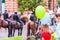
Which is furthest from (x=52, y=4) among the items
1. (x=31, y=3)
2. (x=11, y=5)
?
(x=31, y=3)

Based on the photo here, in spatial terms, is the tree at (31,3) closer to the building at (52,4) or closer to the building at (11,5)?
the building at (11,5)

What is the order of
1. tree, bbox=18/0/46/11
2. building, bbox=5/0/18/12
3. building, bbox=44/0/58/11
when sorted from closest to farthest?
tree, bbox=18/0/46/11 < building, bbox=5/0/18/12 < building, bbox=44/0/58/11

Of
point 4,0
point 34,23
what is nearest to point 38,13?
point 34,23

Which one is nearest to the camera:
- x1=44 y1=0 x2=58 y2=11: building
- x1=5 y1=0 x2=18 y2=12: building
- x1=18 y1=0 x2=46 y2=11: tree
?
x1=18 y1=0 x2=46 y2=11: tree

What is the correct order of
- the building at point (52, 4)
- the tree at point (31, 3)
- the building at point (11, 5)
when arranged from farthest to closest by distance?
the building at point (52, 4) < the building at point (11, 5) < the tree at point (31, 3)

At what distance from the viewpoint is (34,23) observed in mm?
12633

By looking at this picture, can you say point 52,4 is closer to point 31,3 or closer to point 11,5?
point 11,5

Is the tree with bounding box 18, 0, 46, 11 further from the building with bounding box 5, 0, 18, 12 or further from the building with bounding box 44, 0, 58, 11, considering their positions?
the building with bounding box 44, 0, 58, 11

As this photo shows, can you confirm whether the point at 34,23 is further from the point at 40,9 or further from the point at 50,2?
the point at 50,2

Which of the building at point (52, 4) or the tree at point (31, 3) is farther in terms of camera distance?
the building at point (52, 4)

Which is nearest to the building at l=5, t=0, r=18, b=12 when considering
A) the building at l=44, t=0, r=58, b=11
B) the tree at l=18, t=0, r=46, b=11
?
the building at l=44, t=0, r=58, b=11

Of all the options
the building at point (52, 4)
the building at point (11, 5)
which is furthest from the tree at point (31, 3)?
the building at point (52, 4)

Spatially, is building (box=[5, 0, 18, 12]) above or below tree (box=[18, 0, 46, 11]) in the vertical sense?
below

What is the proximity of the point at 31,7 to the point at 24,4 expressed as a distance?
2.03 ft
